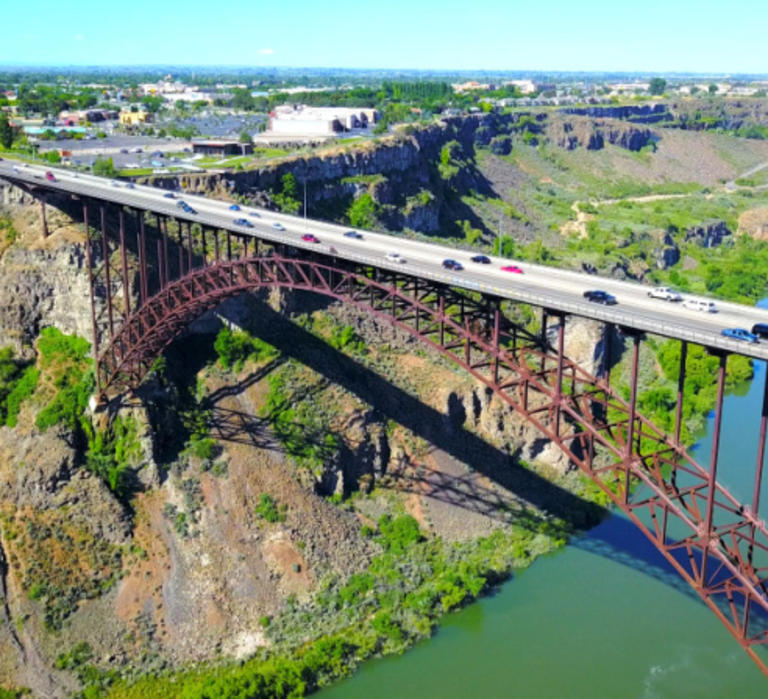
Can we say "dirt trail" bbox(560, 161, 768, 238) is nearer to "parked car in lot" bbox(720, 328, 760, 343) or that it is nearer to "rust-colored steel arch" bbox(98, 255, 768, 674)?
"rust-colored steel arch" bbox(98, 255, 768, 674)

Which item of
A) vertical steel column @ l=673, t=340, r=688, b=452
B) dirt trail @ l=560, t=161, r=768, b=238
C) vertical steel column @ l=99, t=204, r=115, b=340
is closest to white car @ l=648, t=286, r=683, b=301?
vertical steel column @ l=673, t=340, r=688, b=452

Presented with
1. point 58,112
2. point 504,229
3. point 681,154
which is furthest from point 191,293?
point 681,154

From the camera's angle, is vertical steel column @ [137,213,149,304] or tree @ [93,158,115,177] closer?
vertical steel column @ [137,213,149,304]

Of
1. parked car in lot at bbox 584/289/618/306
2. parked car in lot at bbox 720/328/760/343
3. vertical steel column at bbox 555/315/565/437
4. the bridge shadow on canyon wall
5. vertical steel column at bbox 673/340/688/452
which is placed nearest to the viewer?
vertical steel column at bbox 673/340/688/452

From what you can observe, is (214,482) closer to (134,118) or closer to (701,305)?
(701,305)

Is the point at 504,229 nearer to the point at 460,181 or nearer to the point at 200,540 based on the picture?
the point at 460,181

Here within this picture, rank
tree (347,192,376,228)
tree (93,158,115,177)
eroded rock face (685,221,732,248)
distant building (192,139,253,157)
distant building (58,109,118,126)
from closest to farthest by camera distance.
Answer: tree (93,158,115,177) → tree (347,192,376,228) → distant building (192,139,253,157) → distant building (58,109,118,126) → eroded rock face (685,221,732,248)

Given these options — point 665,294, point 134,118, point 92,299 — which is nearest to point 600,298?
point 665,294
